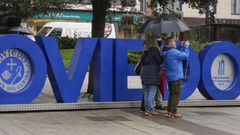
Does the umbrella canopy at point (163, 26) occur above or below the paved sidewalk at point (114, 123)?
above

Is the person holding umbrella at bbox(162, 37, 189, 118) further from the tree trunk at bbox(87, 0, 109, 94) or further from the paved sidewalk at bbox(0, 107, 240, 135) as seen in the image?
the tree trunk at bbox(87, 0, 109, 94)

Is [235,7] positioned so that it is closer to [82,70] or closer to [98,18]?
[98,18]

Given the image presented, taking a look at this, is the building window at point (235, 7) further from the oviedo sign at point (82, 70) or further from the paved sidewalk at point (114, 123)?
the paved sidewalk at point (114, 123)

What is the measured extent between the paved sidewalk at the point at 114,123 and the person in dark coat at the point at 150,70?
357mm

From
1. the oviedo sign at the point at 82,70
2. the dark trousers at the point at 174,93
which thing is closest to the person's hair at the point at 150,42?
the dark trousers at the point at 174,93

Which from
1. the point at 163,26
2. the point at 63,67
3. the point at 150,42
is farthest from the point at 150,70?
the point at 63,67

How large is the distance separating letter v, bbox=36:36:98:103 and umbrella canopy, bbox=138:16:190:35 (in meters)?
1.21

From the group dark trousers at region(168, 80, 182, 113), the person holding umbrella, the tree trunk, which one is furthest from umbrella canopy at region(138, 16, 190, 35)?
the tree trunk

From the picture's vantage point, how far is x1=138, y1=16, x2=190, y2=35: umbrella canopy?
1170cm

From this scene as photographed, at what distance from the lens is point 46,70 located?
11.9 m

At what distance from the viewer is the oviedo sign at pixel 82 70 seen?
11.5 meters

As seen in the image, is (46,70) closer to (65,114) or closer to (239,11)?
(65,114)

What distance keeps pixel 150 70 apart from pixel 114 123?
4.91 ft

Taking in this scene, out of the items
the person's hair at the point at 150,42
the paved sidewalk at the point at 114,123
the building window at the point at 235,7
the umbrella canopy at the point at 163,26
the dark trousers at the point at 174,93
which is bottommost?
the paved sidewalk at the point at 114,123
